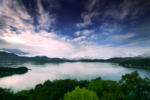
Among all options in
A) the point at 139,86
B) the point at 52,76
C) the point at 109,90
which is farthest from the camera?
the point at 52,76

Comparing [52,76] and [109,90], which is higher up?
[109,90]

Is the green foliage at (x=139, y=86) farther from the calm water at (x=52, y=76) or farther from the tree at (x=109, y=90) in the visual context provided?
the calm water at (x=52, y=76)

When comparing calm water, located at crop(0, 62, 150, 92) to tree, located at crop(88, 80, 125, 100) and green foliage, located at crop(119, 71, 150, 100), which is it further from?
green foliage, located at crop(119, 71, 150, 100)

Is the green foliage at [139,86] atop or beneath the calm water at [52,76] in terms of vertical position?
atop

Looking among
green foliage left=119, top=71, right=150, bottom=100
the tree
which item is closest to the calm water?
the tree

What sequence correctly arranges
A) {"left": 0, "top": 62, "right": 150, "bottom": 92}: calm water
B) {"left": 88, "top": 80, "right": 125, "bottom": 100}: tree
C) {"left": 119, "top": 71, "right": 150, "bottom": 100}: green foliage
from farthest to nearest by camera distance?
1. {"left": 0, "top": 62, "right": 150, "bottom": 92}: calm water
2. {"left": 88, "top": 80, "right": 125, "bottom": 100}: tree
3. {"left": 119, "top": 71, "right": 150, "bottom": 100}: green foliage

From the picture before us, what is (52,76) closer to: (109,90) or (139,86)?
(109,90)

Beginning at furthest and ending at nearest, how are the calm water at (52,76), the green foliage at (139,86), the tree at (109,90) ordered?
the calm water at (52,76) → the tree at (109,90) → the green foliage at (139,86)

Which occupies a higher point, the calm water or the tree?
the tree

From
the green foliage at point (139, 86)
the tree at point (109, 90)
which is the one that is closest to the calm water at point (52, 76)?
the tree at point (109, 90)

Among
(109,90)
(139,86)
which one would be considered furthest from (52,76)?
(139,86)

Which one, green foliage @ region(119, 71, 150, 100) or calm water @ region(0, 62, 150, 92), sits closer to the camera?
green foliage @ region(119, 71, 150, 100)

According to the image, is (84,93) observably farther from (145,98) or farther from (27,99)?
(145,98)

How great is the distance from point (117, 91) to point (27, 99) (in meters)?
12.1
